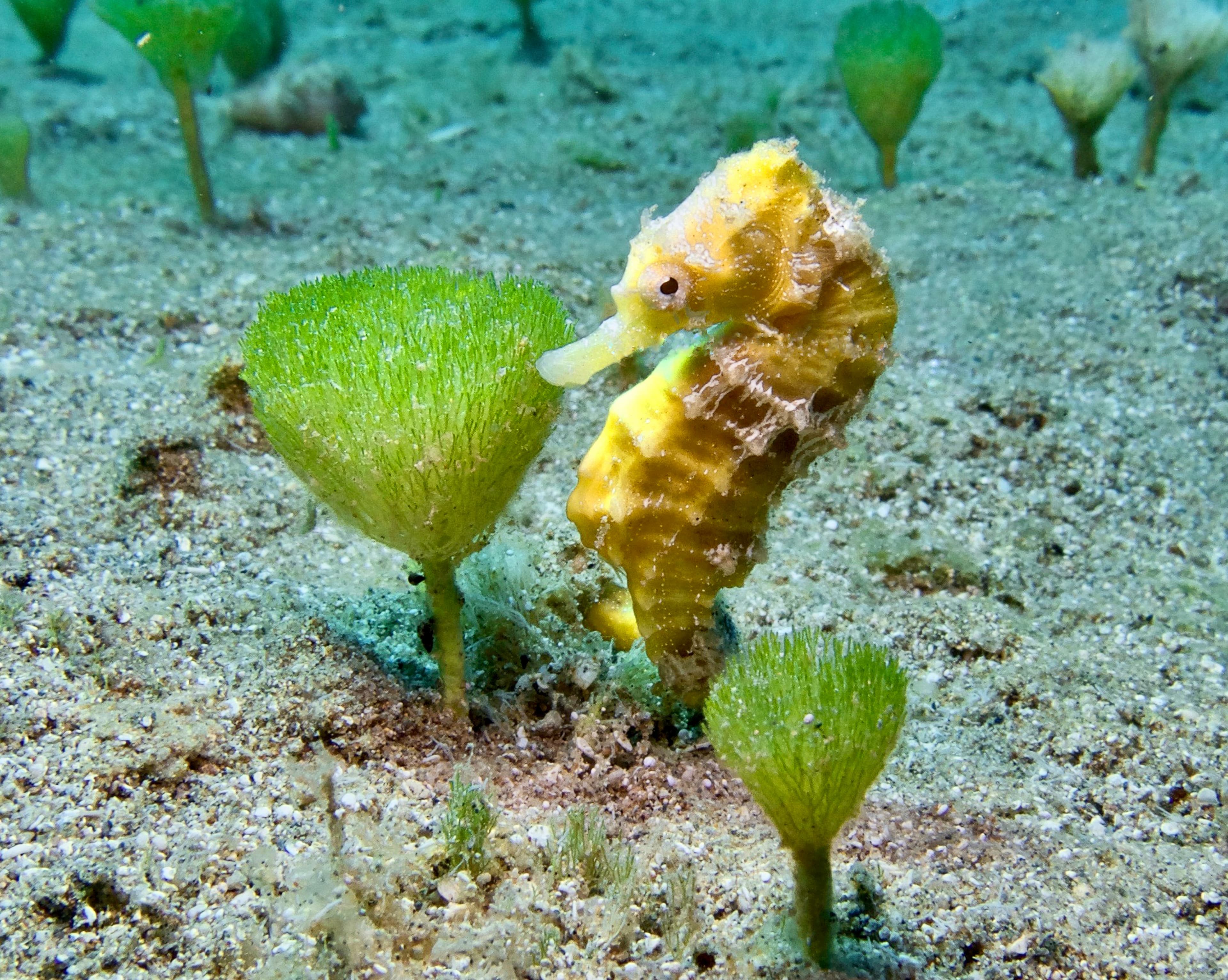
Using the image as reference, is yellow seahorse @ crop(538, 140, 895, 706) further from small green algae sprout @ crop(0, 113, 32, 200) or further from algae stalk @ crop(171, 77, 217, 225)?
small green algae sprout @ crop(0, 113, 32, 200)

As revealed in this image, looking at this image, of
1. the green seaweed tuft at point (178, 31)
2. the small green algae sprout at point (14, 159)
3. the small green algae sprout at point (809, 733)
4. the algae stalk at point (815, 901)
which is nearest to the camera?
the small green algae sprout at point (809, 733)

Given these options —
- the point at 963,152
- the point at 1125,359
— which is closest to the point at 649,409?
the point at 1125,359

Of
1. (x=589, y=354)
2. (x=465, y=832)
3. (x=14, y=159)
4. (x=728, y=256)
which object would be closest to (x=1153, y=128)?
(x=728, y=256)

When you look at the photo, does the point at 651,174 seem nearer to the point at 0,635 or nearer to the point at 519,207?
the point at 519,207

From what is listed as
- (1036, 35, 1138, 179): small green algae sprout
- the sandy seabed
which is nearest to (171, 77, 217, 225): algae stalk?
the sandy seabed

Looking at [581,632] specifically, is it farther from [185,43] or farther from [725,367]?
[185,43]

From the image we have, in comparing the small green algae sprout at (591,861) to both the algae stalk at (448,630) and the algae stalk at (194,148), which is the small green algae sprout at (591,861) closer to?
the algae stalk at (448,630)

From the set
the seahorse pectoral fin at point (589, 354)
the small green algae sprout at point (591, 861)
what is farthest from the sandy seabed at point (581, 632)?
the seahorse pectoral fin at point (589, 354)
